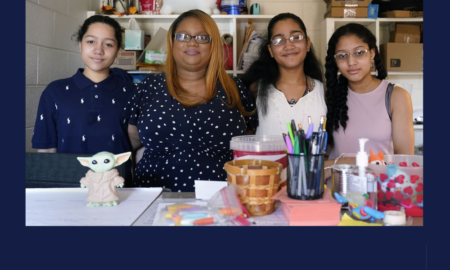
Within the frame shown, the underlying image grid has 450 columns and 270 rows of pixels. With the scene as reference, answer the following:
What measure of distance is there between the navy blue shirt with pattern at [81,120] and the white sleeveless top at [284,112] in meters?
0.64

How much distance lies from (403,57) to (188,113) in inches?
92.3

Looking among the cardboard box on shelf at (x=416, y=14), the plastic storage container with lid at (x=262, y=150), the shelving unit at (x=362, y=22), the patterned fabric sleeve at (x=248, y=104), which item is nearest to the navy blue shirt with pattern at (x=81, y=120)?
the patterned fabric sleeve at (x=248, y=104)

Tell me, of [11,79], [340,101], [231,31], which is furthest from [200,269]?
[231,31]

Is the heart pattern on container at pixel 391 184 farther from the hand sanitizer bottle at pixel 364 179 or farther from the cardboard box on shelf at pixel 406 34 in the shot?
the cardboard box on shelf at pixel 406 34

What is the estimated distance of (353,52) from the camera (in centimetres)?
178

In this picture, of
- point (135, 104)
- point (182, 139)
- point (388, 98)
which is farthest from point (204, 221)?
point (388, 98)

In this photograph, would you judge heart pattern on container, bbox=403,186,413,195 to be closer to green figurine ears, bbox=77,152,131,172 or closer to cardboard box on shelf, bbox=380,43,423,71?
green figurine ears, bbox=77,152,131,172

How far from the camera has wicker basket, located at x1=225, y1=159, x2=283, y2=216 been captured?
0.95 m

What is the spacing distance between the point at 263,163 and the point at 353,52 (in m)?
0.97

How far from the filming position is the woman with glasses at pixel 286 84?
1.82 m

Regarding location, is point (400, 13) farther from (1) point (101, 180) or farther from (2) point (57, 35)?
(1) point (101, 180)

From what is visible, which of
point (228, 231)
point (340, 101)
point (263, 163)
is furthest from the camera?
point (340, 101)

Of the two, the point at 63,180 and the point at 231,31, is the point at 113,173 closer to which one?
the point at 63,180

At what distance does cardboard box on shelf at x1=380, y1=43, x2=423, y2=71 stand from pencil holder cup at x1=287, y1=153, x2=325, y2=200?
2.66 metres
